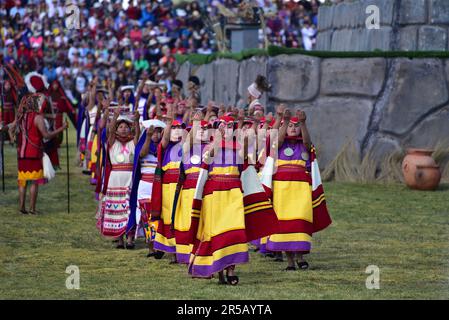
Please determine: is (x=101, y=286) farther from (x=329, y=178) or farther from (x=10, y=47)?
(x=10, y=47)

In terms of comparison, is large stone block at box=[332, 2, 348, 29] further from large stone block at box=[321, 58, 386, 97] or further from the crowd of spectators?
the crowd of spectators

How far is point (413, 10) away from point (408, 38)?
551mm

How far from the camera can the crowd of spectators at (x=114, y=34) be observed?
38.9 meters

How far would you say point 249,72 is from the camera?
2411cm

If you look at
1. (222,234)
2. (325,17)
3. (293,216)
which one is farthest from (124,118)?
(325,17)

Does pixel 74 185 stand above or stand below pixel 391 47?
below

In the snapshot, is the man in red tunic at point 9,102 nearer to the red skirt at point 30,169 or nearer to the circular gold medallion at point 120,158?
the red skirt at point 30,169

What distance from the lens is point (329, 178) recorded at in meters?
22.5

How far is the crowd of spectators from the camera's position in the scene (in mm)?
38938

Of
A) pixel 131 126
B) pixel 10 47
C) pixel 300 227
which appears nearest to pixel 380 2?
pixel 131 126

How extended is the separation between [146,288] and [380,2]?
40.8 ft

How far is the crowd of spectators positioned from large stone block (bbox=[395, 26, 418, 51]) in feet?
46.1

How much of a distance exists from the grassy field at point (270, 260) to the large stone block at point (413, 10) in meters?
3.65

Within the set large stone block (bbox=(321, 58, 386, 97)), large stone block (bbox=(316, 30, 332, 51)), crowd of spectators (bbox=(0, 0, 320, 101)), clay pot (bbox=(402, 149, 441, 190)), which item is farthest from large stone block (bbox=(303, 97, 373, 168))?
crowd of spectators (bbox=(0, 0, 320, 101))
